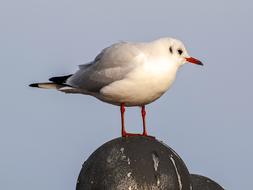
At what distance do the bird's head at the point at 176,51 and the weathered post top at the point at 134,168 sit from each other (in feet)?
8.19

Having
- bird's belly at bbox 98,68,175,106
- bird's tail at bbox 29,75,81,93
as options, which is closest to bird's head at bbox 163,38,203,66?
bird's belly at bbox 98,68,175,106

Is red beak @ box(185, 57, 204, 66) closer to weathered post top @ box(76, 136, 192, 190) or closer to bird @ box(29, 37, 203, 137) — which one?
bird @ box(29, 37, 203, 137)

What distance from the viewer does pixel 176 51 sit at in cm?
1130

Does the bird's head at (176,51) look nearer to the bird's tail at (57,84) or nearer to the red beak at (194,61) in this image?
the red beak at (194,61)

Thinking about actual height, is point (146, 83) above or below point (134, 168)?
above

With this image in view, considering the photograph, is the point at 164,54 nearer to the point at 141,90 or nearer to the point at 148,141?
the point at 141,90

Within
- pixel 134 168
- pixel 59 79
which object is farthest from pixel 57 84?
pixel 134 168

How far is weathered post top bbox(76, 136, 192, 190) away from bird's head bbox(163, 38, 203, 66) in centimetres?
250

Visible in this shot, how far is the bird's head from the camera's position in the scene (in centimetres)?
1121

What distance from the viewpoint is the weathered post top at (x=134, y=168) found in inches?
333

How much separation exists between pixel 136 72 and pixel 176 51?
90 centimetres

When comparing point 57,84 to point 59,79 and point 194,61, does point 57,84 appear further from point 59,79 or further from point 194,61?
point 194,61

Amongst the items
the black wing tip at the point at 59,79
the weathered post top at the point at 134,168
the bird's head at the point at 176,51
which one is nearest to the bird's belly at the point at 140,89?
the bird's head at the point at 176,51

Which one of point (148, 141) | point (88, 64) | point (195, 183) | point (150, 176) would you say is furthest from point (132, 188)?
point (88, 64)
